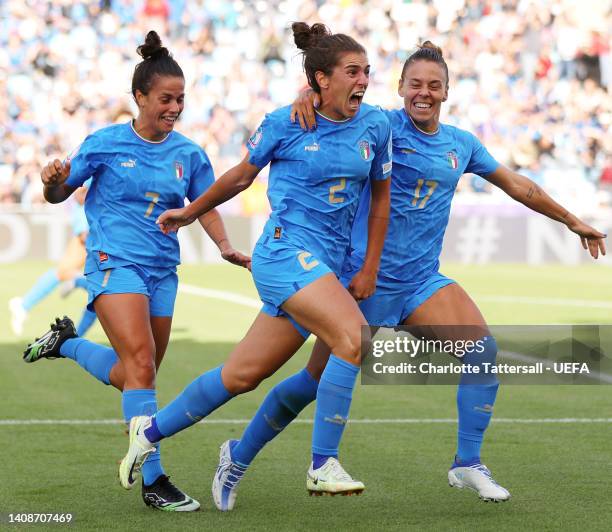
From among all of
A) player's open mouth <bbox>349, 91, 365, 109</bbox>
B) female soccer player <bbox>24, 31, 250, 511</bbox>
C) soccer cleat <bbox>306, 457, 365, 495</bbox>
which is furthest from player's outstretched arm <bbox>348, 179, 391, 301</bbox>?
soccer cleat <bbox>306, 457, 365, 495</bbox>

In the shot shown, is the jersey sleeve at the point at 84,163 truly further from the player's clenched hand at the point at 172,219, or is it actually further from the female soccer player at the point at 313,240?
the female soccer player at the point at 313,240

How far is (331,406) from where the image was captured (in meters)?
5.32

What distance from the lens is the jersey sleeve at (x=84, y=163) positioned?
20.4 feet

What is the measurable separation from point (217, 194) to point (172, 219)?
0.27 m

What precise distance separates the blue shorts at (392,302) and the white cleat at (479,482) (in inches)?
30.0

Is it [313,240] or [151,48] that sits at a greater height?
[151,48]

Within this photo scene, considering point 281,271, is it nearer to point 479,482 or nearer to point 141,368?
point 141,368

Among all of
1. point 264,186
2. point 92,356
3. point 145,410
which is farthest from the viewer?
point 264,186

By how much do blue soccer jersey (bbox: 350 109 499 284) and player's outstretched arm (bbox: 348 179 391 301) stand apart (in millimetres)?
288

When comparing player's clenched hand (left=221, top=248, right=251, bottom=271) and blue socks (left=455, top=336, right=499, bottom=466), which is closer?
blue socks (left=455, top=336, right=499, bottom=466)

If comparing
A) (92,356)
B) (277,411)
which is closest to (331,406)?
(277,411)

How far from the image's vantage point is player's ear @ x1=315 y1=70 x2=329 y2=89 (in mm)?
5473

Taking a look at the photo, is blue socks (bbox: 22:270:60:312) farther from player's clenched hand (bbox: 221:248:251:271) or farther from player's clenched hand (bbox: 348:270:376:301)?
player's clenched hand (bbox: 348:270:376:301)

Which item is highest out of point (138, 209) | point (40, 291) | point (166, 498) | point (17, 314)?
point (138, 209)
